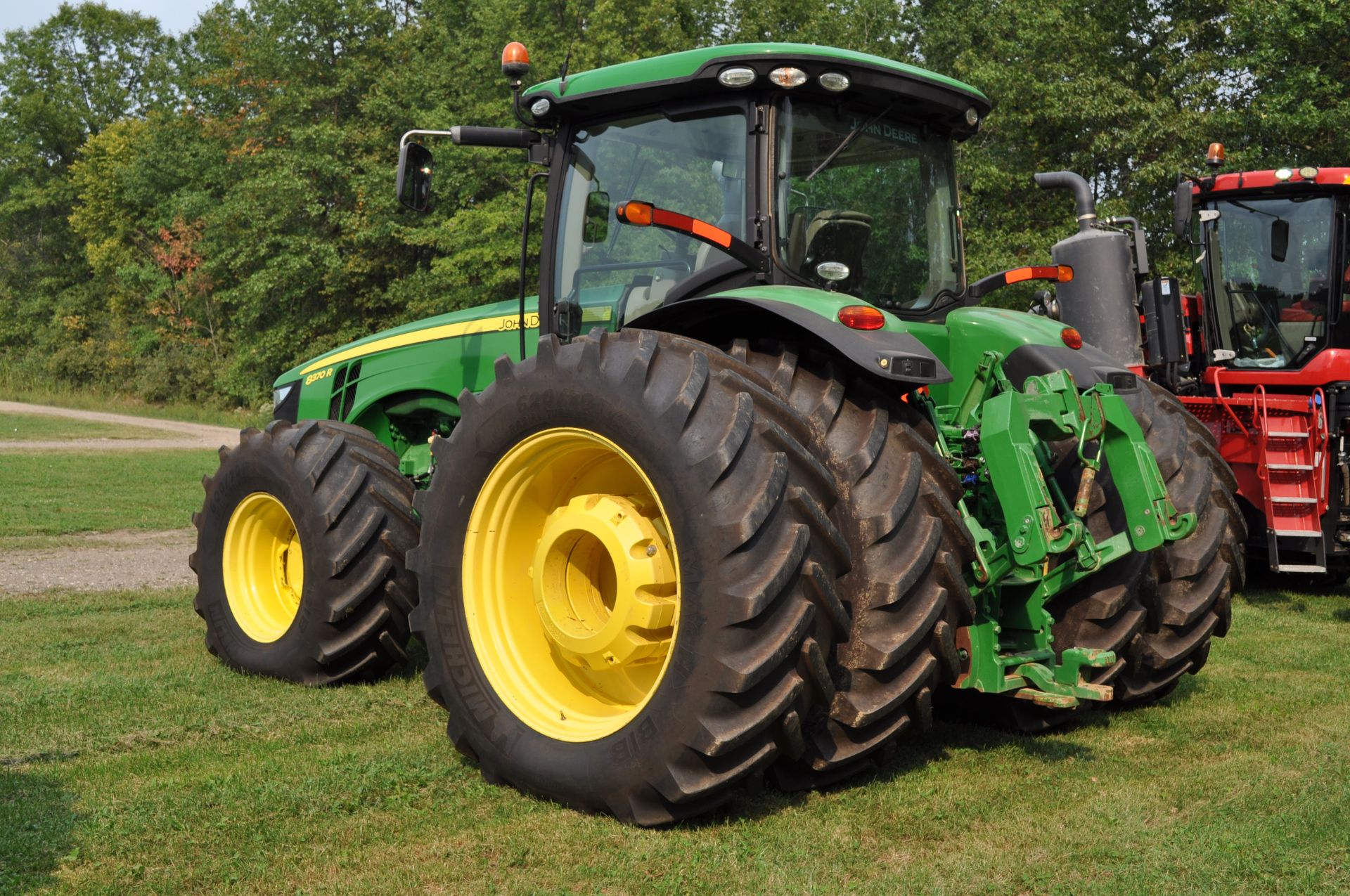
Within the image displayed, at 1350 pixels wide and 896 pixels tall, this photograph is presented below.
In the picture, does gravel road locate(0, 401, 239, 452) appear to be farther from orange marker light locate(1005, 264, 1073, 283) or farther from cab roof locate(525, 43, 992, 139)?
orange marker light locate(1005, 264, 1073, 283)

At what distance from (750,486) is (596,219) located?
6.33 ft

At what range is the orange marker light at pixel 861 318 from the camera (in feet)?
12.0

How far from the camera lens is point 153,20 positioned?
169 feet

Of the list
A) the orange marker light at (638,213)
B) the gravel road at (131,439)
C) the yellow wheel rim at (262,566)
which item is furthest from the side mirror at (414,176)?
the gravel road at (131,439)

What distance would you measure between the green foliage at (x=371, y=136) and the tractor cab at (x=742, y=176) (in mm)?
15655

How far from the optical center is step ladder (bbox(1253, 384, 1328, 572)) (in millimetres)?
8012

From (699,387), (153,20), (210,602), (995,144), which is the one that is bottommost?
(210,602)

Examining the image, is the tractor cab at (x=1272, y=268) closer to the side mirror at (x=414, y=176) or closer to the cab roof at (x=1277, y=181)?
the cab roof at (x=1277, y=181)

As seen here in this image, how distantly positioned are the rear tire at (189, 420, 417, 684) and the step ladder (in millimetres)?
5801

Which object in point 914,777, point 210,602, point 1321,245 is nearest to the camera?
point 914,777

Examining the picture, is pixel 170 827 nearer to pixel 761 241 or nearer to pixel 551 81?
pixel 761 241

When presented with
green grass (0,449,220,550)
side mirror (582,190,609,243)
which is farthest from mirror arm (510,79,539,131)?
green grass (0,449,220,550)

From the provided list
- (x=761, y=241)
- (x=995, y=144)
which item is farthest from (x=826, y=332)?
(x=995, y=144)

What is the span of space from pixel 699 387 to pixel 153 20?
5589cm
